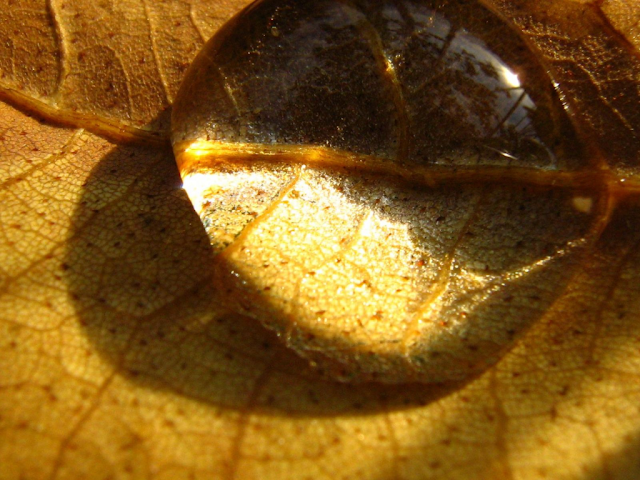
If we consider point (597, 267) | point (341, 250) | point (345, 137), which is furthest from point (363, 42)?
point (597, 267)

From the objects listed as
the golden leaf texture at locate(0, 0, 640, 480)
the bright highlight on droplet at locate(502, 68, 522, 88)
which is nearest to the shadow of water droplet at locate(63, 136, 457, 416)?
the golden leaf texture at locate(0, 0, 640, 480)

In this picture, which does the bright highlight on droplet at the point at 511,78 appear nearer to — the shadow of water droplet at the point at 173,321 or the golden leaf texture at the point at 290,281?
the golden leaf texture at the point at 290,281

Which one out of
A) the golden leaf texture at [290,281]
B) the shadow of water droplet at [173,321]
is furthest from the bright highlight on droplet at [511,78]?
the shadow of water droplet at [173,321]

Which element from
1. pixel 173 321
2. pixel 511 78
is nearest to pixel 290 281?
pixel 173 321

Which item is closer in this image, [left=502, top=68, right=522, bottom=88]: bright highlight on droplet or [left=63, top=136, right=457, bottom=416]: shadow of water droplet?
[left=63, top=136, right=457, bottom=416]: shadow of water droplet

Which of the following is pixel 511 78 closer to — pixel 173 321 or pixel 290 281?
pixel 290 281

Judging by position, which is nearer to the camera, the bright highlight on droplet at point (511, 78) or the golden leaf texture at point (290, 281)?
the golden leaf texture at point (290, 281)

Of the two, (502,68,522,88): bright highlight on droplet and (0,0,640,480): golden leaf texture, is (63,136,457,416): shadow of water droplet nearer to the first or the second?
(0,0,640,480): golden leaf texture

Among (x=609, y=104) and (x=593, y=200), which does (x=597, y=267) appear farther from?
(x=609, y=104)
